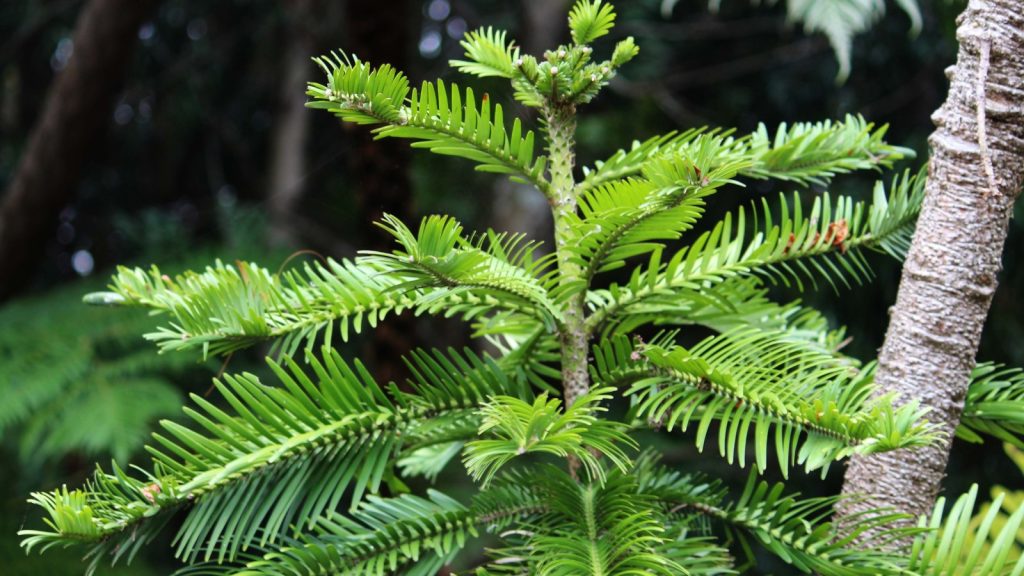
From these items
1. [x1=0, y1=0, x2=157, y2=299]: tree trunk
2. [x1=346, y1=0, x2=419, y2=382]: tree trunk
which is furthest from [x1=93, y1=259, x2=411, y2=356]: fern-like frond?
[x1=0, y1=0, x2=157, y2=299]: tree trunk

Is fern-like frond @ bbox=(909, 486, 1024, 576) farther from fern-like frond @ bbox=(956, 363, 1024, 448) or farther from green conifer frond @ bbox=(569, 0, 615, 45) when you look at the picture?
green conifer frond @ bbox=(569, 0, 615, 45)

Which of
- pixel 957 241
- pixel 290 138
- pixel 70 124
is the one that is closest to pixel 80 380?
pixel 70 124

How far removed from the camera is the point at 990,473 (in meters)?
2.07

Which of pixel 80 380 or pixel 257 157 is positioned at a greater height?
pixel 257 157

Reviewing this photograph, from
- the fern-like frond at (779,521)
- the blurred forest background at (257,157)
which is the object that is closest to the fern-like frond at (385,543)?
the fern-like frond at (779,521)

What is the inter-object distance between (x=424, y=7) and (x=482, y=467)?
2.79 m

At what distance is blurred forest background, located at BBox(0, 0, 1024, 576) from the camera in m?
1.47

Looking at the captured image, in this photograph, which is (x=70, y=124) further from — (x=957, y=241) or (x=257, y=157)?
(x=957, y=241)

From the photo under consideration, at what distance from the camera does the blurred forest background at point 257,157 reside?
1.47m

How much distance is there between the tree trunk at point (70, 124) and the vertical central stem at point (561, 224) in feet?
5.09

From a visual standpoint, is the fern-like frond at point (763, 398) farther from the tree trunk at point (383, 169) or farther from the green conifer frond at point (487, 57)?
the tree trunk at point (383, 169)

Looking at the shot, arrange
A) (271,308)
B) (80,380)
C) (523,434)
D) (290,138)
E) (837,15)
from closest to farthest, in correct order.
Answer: (523,434)
(271,308)
(837,15)
(80,380)
(290,138)

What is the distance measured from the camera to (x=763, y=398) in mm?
371

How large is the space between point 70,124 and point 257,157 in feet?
5.31
